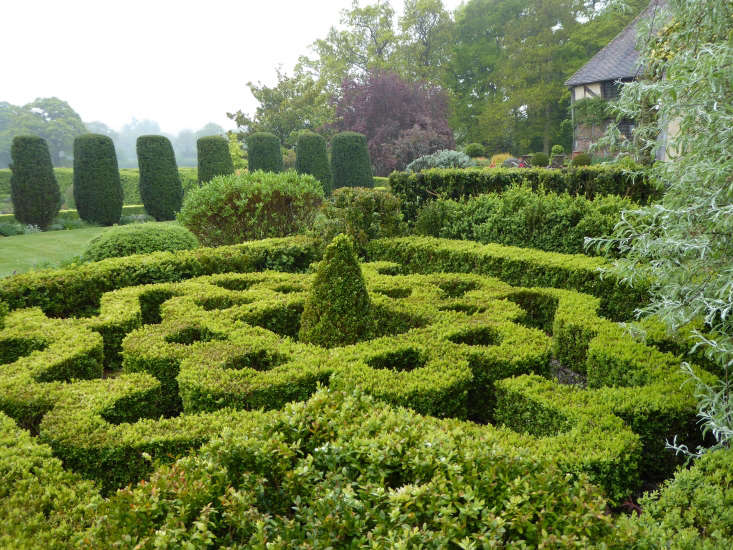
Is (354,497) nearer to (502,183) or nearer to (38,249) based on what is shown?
(502,183)

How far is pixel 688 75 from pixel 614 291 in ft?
11.0

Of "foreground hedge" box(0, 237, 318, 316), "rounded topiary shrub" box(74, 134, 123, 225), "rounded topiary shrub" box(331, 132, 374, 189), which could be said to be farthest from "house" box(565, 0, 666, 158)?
"foreground hedge" box(0, 237, 318, 316)

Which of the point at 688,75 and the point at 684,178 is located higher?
the point at 688,75

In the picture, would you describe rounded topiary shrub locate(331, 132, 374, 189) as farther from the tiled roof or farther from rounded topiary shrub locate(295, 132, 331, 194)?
the tiled roof

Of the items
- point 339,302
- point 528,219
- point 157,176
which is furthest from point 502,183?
point 157,176

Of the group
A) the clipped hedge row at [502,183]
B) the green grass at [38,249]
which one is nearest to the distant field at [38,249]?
the green grass at [38,249]

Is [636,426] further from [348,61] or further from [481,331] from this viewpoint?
[348,61]

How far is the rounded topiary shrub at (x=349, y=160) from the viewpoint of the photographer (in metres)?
23.7

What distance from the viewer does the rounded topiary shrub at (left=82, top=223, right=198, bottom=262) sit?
27.6 feet

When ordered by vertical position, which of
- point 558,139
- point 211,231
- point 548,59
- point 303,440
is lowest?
point 303,440

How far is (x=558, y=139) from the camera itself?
38.0 metres

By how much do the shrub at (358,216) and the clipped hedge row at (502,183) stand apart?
69.1 inches

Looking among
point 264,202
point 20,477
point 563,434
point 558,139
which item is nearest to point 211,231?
point 264,202

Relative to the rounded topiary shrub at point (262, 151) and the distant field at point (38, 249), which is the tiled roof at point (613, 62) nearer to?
the rounded topiary shrub at point (262, 151)
